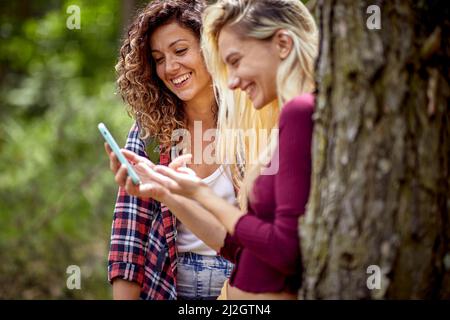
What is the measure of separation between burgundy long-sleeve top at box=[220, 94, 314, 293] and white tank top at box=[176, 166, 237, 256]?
87 cm

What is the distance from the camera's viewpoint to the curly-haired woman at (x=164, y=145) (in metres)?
3.07

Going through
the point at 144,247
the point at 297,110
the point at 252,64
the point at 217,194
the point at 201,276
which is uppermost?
the point at 252,64

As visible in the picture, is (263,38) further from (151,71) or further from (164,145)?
(151,71)

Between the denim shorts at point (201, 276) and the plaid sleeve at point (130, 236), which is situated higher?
the plaid sleeve at point (130, 236)

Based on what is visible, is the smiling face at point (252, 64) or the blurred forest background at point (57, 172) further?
the blurred forest background at point (57, 172)

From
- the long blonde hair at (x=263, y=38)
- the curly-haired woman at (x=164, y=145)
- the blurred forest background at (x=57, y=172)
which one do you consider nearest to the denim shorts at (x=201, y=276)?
the curly-haired woman at (x=164, y=145)

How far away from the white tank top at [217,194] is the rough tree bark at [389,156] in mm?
1138

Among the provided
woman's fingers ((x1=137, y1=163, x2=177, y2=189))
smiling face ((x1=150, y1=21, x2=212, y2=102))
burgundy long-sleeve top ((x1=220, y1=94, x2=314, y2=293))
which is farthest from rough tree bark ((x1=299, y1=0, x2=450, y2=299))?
smiling face ((x1=150, y1=21, x2=212, y2=102))

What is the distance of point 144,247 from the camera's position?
313 cm

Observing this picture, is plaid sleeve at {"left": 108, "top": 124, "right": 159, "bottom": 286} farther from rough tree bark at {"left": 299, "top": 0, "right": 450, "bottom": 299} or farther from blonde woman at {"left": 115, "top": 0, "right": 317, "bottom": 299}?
rough tree bark at {"left": 299, "top": 0, "right": 450, "bottom": 299}

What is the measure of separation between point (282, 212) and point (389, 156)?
349 mm

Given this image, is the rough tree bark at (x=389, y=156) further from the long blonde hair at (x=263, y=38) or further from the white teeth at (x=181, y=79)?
the white teeth at (x=181, y=79)

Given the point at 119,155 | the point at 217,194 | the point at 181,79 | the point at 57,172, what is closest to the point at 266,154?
the point at 119,155

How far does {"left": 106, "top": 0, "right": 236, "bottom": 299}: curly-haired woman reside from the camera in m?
3.07
